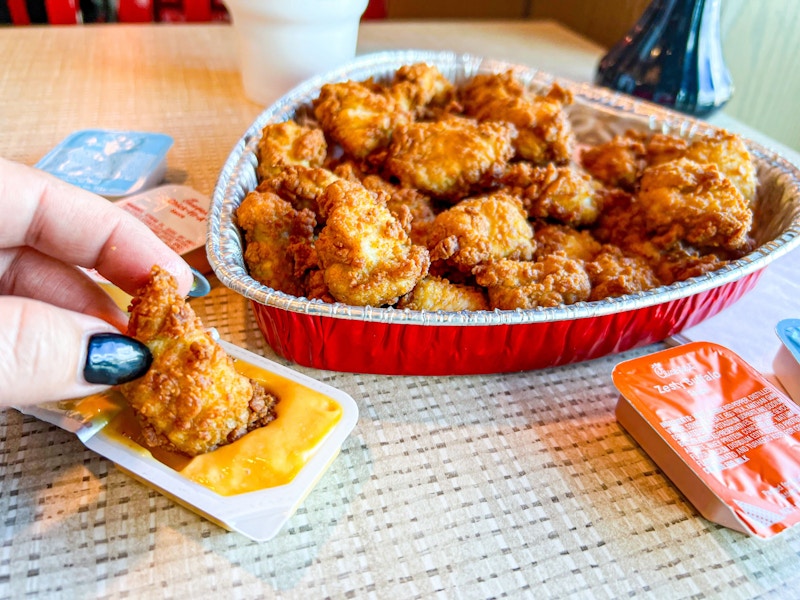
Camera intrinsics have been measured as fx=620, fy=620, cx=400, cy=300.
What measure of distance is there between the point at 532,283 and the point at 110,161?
1.12 m

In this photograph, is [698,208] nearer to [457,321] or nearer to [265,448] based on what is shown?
[457,321]

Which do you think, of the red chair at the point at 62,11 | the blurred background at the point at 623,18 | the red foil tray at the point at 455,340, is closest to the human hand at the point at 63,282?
the red foil tray at the point at 455,340

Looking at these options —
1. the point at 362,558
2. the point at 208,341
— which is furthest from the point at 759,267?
the point at 208,341

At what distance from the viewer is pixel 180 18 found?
3523 mm

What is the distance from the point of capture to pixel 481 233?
3.88 feet

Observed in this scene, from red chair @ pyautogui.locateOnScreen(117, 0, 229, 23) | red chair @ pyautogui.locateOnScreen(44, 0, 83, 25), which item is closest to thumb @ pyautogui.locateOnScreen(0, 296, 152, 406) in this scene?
red chair @ pyautogui.locateOnScreen(44, 0, 83, 25)

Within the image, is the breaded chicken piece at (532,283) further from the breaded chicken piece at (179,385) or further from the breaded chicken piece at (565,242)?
the breaded chicken piece at (179,385)

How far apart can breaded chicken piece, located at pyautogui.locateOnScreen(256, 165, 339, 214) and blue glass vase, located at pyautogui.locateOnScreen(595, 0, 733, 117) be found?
135cm

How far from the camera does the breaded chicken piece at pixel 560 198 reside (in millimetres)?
1336

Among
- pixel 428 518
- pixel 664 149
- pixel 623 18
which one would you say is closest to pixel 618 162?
pixel 664 149

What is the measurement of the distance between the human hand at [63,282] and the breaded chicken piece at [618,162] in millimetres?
1020

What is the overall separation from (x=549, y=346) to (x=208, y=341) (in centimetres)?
59

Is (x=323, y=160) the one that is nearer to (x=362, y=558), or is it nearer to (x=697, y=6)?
(x=362, y=558)

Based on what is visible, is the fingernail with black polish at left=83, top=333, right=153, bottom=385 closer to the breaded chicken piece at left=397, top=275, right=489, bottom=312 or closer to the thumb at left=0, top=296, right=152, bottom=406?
the thumb at left=0, top=296, right=152, bottom=406
